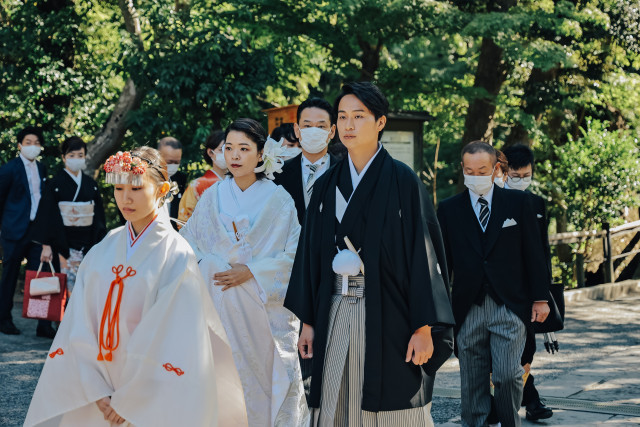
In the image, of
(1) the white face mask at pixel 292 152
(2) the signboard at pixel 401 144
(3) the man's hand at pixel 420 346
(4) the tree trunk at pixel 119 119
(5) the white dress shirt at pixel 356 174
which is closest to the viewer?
(3) the man's hand at pixel 420 346

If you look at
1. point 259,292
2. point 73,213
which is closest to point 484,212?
point 259,292

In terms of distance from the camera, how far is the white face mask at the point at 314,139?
20.7 ft

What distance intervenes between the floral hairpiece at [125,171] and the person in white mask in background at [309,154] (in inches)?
87.3

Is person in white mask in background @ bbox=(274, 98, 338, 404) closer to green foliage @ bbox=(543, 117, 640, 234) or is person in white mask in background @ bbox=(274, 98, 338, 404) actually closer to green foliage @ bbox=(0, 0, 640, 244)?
green foliage @ bbox=(0, 0, 640, 244)

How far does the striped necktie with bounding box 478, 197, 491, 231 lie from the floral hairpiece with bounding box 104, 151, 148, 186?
2491 mm

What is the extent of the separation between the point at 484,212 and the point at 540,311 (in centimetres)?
74

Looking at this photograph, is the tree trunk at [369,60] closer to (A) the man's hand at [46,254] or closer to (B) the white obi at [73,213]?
(B) the white obi at [73,213]

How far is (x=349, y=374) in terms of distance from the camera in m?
4.07

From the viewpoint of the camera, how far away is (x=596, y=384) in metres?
7.45

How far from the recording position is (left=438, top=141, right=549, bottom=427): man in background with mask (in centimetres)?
Result: 556

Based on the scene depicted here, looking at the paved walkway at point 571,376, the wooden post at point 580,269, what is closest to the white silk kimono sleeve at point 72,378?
the paved walkway at point 571,376

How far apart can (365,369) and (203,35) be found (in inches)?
347

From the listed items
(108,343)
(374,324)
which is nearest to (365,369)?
(374,324)

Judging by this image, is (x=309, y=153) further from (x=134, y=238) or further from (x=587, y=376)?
(x=587, y=376)
